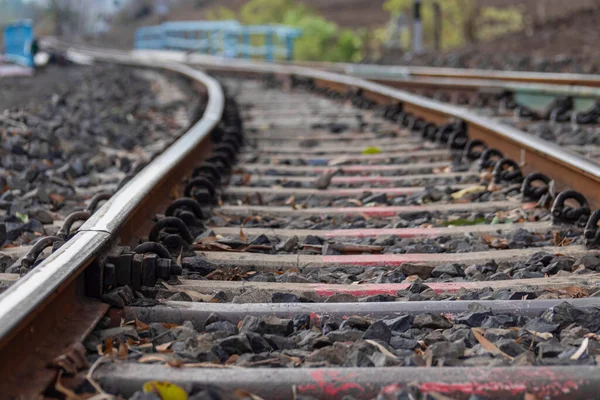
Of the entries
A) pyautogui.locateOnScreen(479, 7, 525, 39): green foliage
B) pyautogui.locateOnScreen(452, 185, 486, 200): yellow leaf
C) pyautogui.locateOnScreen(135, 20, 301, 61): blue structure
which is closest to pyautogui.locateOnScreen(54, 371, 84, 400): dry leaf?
pyautogui.locateOnScreen(452, 185, 486, 200): yellow leaf

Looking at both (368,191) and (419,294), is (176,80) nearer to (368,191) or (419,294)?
(368,191)

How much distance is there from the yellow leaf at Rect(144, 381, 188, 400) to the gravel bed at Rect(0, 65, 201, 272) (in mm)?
1408

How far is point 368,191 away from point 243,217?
756 millimetres

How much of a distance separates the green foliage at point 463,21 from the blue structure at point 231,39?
11.2ft

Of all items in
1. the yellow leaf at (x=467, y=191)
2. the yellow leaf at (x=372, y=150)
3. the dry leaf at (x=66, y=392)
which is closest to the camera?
the dry leaf at (x=66, y=392)

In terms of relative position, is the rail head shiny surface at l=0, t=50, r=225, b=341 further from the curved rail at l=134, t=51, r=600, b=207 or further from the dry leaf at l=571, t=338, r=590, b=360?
the curved rail at l=134, t=51, r=600, b=207

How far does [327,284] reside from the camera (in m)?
2.68

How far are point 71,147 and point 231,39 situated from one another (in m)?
22.2

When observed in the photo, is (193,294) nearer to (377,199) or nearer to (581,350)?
(581,350)

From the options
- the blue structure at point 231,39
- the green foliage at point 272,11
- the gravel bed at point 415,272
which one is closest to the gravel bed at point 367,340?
the gravel bed at point 415,272

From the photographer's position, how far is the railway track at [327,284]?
1.84m

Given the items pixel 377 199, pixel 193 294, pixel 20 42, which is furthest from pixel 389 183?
pixel 20 42

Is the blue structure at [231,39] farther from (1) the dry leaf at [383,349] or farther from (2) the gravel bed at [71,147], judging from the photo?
(1) the dry leaf at [383,349]

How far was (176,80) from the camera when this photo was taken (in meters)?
13.4
